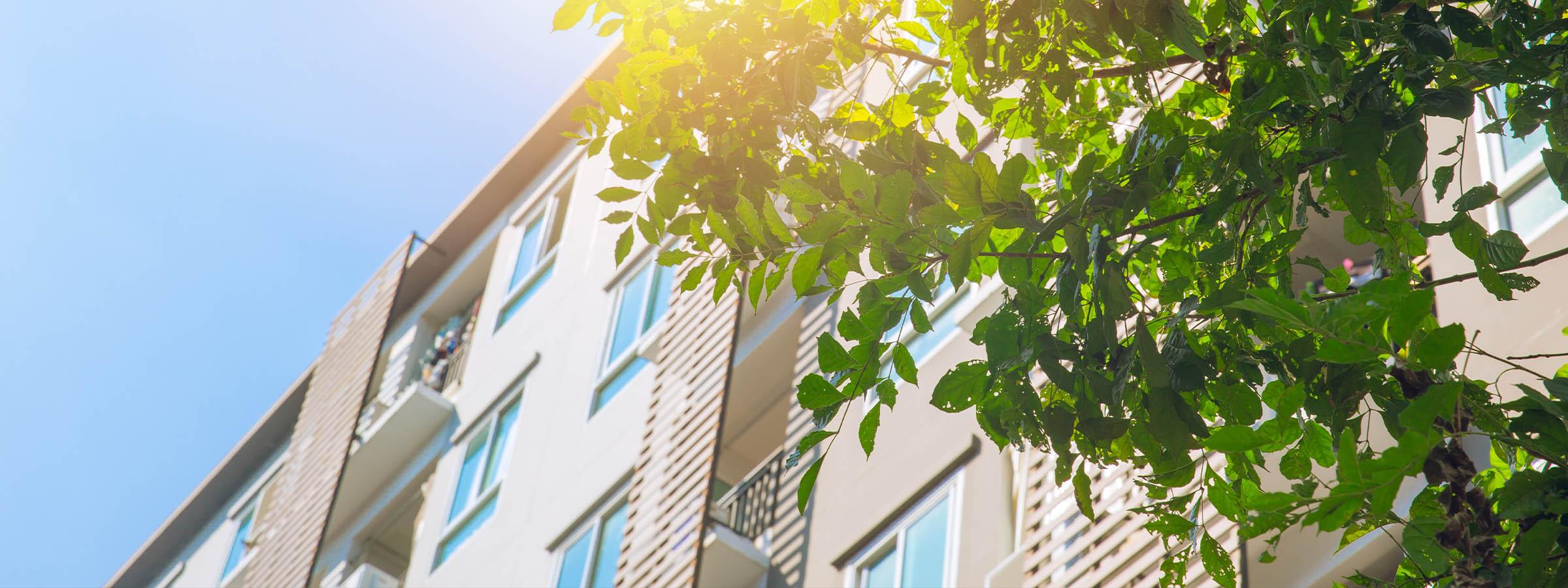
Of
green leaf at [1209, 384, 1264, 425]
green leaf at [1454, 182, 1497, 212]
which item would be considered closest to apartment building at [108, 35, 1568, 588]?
green leaf at [1209, 384, 1264, 425]

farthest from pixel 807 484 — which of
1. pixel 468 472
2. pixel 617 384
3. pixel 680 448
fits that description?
pixel 468 472

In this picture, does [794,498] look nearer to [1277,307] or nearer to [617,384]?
[617,384]

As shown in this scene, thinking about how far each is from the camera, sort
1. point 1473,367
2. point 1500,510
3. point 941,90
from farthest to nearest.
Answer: point 1473,367
point 941,90
point 1500,510

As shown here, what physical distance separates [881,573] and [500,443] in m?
7.62

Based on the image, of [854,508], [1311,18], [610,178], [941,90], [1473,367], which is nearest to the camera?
[1311,18]

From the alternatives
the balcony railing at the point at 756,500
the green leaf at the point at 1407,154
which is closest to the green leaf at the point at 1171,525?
the green leaf at the point at 1407,154

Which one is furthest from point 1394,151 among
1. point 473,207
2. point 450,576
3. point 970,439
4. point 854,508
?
point 473,207

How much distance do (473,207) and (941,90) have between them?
17.7 meters

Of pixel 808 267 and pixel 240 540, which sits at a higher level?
pixel 240 540

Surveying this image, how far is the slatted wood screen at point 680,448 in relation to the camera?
35.5ft

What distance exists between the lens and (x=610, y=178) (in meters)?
17.4

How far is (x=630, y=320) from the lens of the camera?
15.1 meters

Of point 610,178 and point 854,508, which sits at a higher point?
point 610,178

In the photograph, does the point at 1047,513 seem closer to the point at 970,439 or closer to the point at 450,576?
the point at 970,439
